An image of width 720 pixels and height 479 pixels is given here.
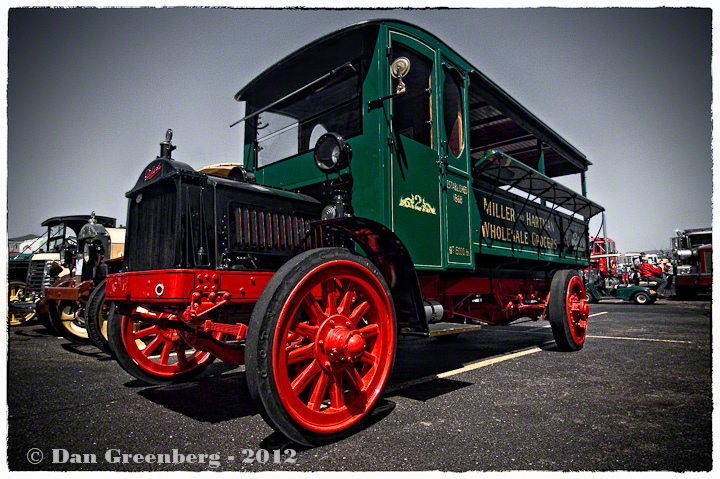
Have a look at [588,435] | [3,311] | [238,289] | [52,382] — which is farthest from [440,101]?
[52,382]

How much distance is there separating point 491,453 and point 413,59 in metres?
3.07

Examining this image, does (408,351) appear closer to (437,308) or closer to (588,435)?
(437,308)

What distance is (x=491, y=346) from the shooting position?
637 cm

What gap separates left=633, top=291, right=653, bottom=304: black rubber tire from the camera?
15471mm

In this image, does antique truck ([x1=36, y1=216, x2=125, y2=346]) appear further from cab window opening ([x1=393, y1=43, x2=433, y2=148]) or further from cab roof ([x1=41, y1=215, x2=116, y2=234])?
cab window opening ([x1=393, y1=43, x2=433, y2=148])

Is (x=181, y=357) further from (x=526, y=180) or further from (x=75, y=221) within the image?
(x=75, y=221)

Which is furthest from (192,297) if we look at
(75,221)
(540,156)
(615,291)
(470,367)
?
(615,291)

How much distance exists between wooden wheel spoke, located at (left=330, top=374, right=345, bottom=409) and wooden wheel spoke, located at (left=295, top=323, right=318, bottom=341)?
0.28 m

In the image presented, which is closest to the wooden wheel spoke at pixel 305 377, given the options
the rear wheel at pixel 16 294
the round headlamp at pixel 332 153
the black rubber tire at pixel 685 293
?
the round headlamp at pixel 332 153

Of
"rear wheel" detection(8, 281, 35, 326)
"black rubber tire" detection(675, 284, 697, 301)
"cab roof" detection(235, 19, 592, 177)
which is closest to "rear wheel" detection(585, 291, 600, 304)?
"black rubber tire" detection(675, 284, 697, 301)

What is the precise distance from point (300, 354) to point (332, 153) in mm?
1612

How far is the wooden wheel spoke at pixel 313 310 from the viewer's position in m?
2.67

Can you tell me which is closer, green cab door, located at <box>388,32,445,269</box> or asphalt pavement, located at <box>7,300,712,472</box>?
asphalt pavement, located at <box>7,300,712,472</box>

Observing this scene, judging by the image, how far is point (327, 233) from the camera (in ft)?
11.8
